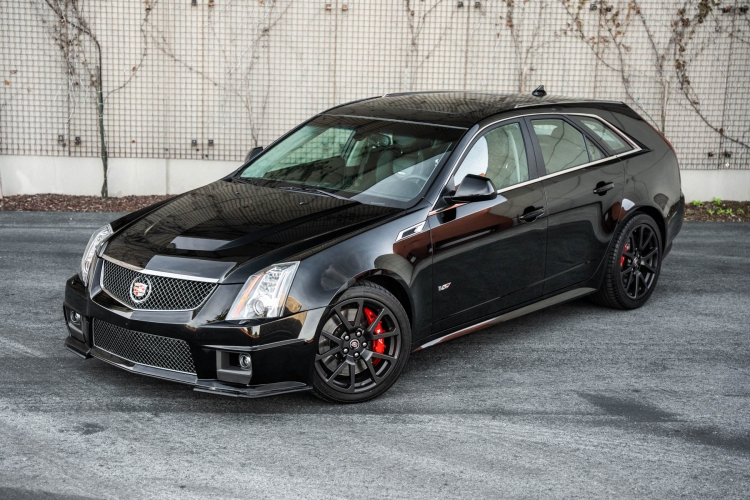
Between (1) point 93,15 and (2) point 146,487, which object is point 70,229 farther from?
(2) point 146,487

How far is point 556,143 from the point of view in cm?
641

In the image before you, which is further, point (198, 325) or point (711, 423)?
point (711, 423)

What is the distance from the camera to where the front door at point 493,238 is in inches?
218

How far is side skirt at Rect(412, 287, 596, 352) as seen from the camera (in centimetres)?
568

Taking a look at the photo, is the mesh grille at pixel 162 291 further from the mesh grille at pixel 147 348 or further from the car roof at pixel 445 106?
the car roof at pixel 445 106

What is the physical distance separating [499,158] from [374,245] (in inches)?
53.0

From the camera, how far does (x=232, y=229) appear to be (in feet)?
17.0

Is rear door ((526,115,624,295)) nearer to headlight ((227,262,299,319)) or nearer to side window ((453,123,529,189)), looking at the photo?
side window ((453,123,529,189))

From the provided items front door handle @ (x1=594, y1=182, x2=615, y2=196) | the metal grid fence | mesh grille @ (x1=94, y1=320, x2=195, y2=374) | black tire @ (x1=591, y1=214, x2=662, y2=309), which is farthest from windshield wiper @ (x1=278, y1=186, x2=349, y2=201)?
the metal grid fence

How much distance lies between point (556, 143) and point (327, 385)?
2622 millimetres

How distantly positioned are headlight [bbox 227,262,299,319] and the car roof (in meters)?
1.89

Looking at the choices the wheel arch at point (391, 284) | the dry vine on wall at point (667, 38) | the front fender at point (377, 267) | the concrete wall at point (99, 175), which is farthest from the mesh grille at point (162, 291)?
the dry vine on wall at point (667, 38)

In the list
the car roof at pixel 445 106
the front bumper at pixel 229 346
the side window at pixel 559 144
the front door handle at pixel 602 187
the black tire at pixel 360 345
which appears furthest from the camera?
the front door handle at pixel 602 187

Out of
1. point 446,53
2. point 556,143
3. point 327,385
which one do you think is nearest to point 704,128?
point 446,53
